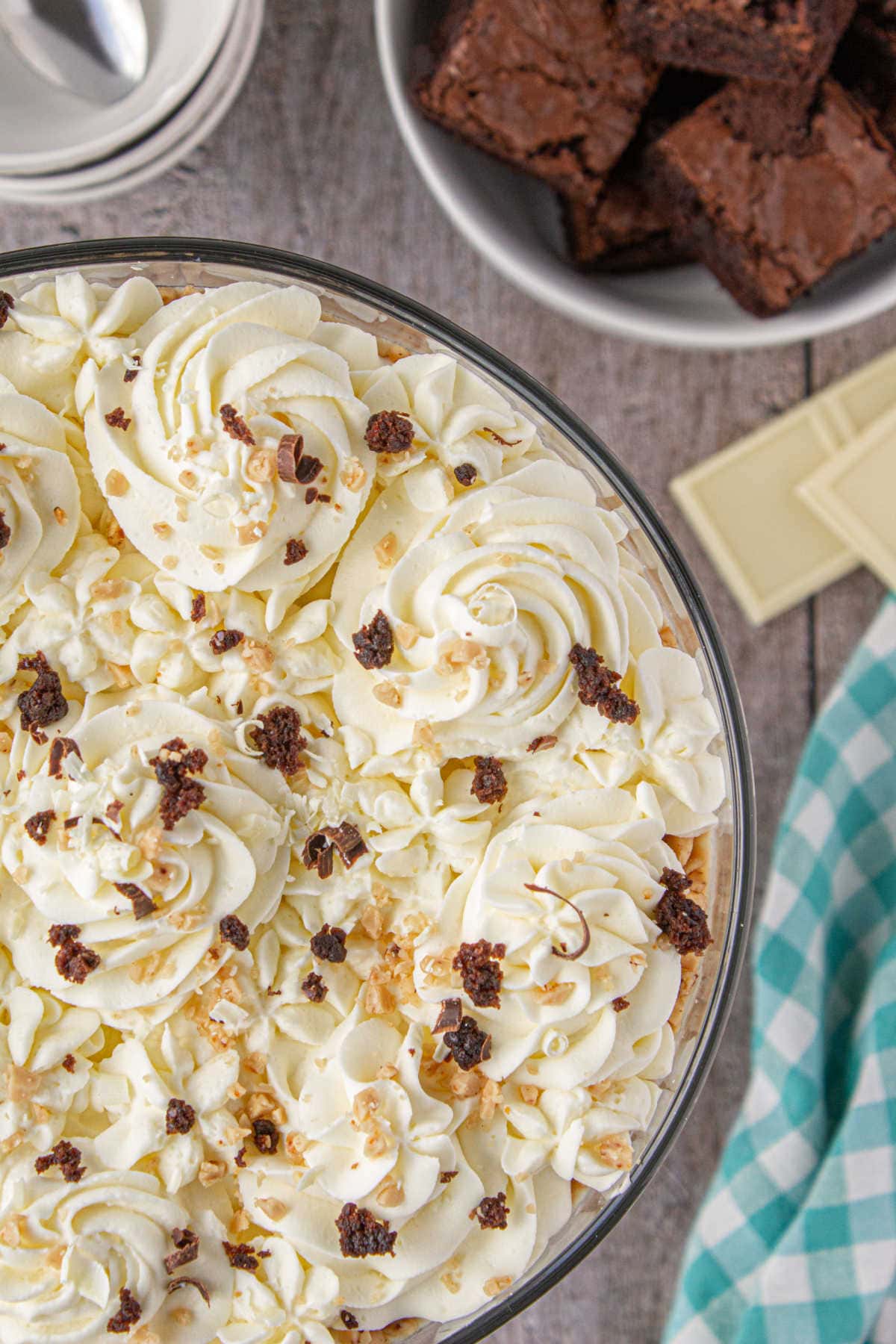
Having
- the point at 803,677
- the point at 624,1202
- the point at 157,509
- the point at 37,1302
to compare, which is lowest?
the point at 624,1202

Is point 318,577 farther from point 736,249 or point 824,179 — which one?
point 824,179

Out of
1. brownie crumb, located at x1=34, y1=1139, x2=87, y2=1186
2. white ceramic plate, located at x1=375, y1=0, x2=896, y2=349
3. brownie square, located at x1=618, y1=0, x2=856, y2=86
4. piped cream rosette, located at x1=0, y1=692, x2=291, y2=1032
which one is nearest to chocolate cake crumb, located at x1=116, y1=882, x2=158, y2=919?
piped cream rosette, located at x1=0, y1=692, x2=291, y2=1032

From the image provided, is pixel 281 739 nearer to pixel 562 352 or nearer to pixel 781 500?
pixel 562 352

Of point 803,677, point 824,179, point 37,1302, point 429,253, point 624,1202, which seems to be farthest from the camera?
point 803,677

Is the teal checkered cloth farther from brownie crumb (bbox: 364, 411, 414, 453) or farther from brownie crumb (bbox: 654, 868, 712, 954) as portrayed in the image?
brownie crumb (bbox: 364, 411, 414, 453)

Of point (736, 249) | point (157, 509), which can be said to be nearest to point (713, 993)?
point (157, 509)

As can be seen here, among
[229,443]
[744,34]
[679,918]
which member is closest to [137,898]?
[229,443]

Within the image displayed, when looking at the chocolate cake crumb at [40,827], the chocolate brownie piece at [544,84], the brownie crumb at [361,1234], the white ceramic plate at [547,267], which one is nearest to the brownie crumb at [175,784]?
the chocolate cake crumb at [40,827]
